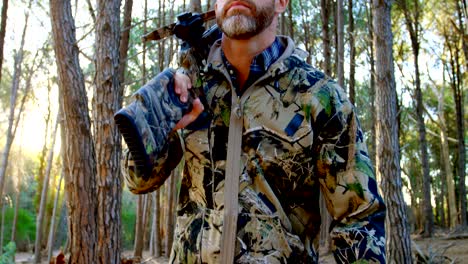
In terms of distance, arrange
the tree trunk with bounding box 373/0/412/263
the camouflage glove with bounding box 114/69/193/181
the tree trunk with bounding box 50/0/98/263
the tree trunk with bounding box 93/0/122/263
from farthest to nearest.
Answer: the tree trunk with bounding box 373/0/412/263 < the tree trunk with bounding box 93/0/122/263 < the tree trunk with bounding box 50/0/98/263 < the camouflage glove with bounding box 114/69/193/181

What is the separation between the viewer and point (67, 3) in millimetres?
5395

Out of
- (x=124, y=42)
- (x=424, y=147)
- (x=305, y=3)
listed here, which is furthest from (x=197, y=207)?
(x=305, y=3)

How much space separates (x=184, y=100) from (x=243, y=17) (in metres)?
0.29

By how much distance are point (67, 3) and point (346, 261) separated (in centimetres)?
471

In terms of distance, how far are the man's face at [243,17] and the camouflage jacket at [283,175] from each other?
116 millimetres

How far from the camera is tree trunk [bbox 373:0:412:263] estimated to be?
6.43m

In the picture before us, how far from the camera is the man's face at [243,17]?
1492 mm

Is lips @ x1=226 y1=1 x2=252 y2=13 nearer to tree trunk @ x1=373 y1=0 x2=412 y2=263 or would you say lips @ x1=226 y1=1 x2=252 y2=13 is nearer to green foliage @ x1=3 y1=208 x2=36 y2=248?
tree trunk @ x1=373 y1=0 x2=412 y2=263

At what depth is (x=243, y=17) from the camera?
1491 millimetres

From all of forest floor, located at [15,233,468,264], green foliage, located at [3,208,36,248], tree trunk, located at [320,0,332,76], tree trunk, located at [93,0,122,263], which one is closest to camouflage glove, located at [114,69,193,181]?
tree trunk, located at [93,0,122,263]

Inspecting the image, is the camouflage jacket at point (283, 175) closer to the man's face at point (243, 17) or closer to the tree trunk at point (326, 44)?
the man's face at point (243, 17)

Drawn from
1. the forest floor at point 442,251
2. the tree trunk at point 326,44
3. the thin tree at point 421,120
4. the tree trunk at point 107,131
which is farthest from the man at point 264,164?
the thin tree at point 421,120

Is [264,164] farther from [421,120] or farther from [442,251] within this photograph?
[421,120]

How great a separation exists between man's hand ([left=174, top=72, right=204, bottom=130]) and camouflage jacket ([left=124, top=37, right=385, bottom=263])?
0.22ft
